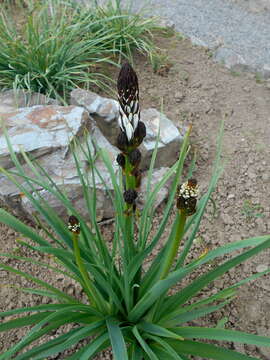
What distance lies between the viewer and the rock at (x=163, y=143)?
8.68ft

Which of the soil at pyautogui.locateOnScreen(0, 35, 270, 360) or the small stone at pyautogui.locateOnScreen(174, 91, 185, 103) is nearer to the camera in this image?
the soil at pyautogui.locateOnScreen(0, 35, 270, 360)

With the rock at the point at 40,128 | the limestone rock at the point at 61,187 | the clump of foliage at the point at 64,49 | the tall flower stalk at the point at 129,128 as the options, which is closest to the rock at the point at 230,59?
the clump of foliage at the point at 64,49

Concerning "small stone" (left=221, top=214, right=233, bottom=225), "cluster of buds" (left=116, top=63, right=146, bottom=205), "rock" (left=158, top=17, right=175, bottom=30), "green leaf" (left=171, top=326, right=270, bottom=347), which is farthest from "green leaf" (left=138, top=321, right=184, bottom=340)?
"rock" (left=158, top=17, right=175, bottom=30)

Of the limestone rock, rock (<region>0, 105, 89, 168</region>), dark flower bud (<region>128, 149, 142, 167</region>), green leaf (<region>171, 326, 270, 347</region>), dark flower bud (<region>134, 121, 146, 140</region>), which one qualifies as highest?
dark flower bud (<region>134, 121, 146, 140</region>)

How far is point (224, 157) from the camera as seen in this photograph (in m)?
2.81

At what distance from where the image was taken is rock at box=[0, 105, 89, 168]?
2303 millimetres

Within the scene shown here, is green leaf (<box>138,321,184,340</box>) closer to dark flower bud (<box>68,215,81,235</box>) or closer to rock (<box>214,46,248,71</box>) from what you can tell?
dark flower bud (<box>68,215,81,235</box>)

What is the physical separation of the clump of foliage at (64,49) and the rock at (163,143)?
73cm

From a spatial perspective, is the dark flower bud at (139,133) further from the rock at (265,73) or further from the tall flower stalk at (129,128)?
the rock at (265,73)

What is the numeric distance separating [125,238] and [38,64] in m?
2.40

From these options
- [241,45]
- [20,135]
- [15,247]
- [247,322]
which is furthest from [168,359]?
[241,45]

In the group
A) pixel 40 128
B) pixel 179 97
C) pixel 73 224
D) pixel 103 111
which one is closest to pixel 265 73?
pixel 179 97

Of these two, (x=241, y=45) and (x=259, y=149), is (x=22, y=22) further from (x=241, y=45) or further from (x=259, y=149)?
(x=259, y=149)

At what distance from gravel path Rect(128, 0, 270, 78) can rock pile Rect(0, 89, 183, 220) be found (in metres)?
1.53
